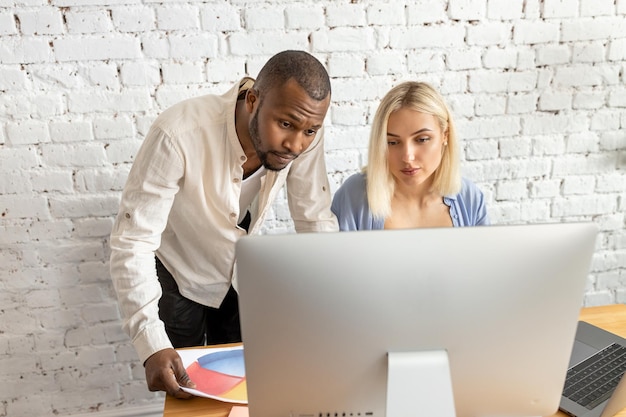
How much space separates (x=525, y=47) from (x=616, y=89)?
0.44m

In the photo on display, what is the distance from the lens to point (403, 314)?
0.82 m

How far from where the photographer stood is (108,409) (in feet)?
7.15

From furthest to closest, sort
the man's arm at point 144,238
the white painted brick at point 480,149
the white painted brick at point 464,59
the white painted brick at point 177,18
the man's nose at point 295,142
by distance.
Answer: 1. the white painted brick at point 480,149
2. the white painted brick at point 464,59
3. the white painted brick at point 177,18
4. the man's nose at point 295,142
5. the man's arm at point 144,238

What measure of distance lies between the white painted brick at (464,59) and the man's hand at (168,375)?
1449 millimetres

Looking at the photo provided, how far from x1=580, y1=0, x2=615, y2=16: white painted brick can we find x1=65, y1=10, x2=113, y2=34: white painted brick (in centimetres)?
170

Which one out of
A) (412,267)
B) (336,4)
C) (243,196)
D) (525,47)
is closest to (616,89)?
(525,47)

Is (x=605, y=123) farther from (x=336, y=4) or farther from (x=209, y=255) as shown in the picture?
(x=209, y=255)

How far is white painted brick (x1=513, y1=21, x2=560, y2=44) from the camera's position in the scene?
206 cm

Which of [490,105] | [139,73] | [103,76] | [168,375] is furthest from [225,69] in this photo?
[168,375]

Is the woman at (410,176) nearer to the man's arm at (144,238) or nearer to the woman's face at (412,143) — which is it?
the woman's face at (412,143)

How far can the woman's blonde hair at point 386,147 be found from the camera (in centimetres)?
172

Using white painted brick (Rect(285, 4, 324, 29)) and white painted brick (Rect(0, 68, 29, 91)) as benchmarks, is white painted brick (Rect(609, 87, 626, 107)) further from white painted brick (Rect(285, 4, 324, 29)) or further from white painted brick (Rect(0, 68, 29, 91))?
white painted brick (Rect(0, 68, 29, 91))

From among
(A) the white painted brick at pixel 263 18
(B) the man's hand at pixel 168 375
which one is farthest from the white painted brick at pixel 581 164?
(B) the man's hand at pixel 168 375

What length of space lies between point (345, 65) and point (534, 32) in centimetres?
74
